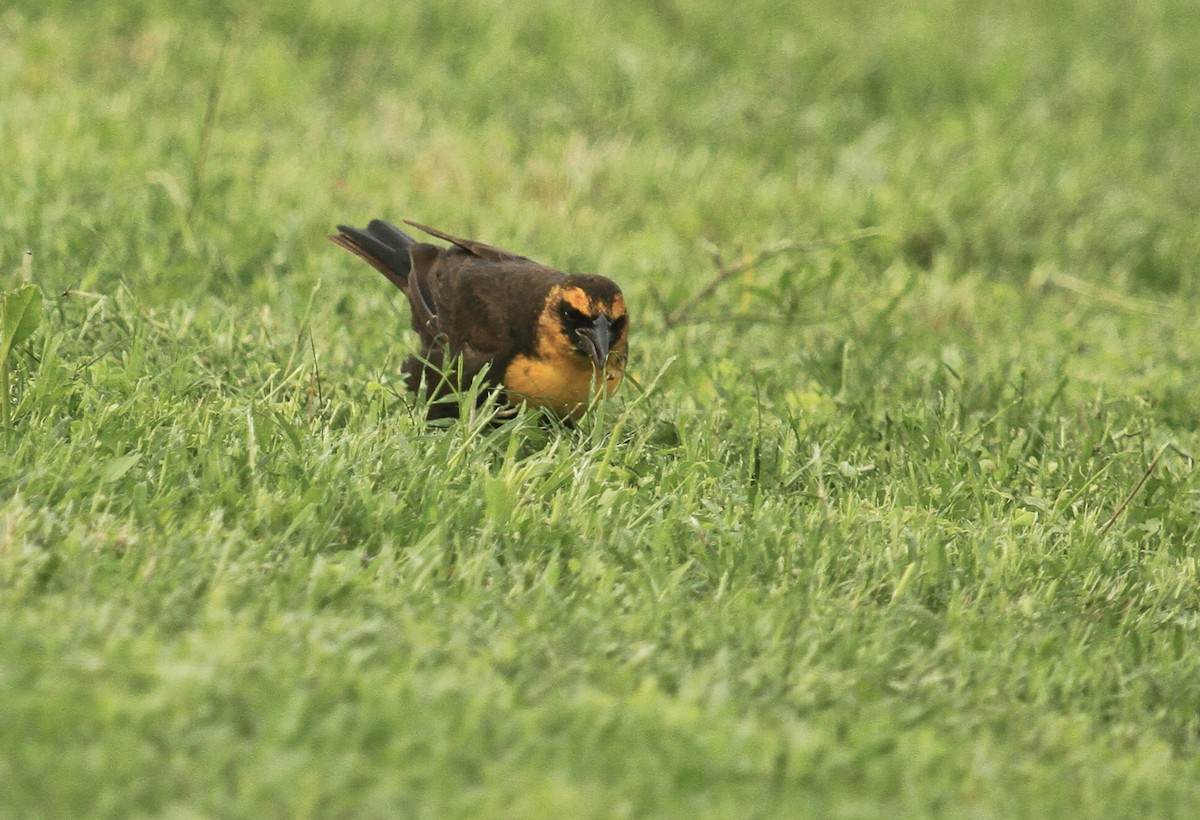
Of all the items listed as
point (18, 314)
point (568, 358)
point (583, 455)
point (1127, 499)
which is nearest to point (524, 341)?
point (568, 358)

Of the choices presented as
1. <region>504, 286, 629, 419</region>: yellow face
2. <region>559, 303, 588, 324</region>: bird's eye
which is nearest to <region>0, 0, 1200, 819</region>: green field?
<region>504, 286, 629, 419</region>: yellow face

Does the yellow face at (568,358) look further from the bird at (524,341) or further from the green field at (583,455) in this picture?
the green field at (583,455)

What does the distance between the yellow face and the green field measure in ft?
0.46

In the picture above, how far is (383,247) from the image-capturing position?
20.1 feet

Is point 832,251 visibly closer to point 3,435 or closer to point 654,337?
point 654,337

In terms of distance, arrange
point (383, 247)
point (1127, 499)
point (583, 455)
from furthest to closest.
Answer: point (383, 247) → point (1127, 499) → point (583, 455)

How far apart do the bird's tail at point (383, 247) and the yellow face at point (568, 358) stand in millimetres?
915

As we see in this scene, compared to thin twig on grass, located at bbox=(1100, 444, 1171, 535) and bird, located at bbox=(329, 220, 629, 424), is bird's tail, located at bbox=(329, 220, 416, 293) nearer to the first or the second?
bird, located at bbox=(329, 220, 629, 424)

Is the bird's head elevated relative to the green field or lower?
elevated

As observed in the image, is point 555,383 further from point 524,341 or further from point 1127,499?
point 1127,499

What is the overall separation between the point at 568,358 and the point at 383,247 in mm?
1226

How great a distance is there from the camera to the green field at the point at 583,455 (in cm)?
317

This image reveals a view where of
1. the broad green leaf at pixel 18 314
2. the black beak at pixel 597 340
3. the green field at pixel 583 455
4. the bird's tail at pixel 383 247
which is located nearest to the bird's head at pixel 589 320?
the black beak at pixel 597 340

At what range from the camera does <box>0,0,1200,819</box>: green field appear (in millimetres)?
3174
